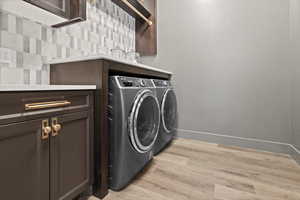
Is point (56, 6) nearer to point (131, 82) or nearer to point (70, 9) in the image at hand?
point (70, 9)

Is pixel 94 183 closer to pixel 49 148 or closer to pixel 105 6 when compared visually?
pixel 49 148

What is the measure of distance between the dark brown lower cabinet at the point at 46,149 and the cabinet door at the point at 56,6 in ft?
2.16

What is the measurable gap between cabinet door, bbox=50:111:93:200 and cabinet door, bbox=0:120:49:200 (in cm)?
4

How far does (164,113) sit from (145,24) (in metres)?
1.53

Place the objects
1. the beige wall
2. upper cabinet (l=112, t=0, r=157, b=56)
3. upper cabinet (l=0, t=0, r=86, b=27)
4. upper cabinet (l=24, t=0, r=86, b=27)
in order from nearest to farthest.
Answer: upper cabinet (l=0, t=0, r=86, b=27)
upper cabinet (l=24, t=0, r=86, b=27)
the beige wall
upper cabinet (l=112, t=0, r=157, b=56)

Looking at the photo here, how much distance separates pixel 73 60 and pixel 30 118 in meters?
0.55

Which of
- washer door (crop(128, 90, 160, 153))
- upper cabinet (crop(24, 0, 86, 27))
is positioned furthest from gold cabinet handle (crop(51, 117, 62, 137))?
upper cabinet (crop(24, 0, 86, 27))

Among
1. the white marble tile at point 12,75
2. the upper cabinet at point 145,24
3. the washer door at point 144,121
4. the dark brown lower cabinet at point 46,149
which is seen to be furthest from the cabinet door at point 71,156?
the upper cabinet at point 145,24

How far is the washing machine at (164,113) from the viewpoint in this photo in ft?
5.25

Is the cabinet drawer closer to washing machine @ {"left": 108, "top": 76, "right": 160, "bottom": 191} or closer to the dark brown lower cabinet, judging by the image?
the dark brown lower cabinet

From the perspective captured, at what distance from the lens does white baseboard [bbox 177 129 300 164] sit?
1648 millimetres

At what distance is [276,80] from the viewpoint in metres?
1.71

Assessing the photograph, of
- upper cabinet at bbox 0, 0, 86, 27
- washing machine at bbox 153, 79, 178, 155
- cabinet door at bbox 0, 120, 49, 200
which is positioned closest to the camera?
cabinet door at bbox 0, 120, 49, 200

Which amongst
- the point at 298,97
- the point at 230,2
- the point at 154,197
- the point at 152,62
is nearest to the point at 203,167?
the point at 154,197
